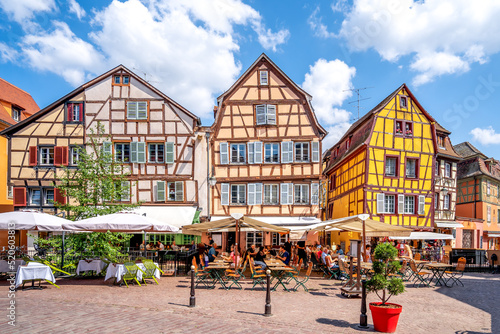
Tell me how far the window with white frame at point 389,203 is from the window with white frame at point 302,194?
5555mm

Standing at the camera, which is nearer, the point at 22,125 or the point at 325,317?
the point at 325,317

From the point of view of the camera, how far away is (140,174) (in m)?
23.6

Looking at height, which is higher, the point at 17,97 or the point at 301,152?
the point at 17,97

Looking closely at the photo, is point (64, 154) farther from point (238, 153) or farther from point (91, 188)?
point (238, 153)

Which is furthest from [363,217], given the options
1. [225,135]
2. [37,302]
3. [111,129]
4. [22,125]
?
[22,125]

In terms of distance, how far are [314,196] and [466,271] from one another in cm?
851

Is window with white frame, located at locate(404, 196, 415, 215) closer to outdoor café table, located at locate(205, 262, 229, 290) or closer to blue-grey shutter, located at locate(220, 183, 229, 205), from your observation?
blue-grey shutter, located at locate(220, 183, 229, 205)

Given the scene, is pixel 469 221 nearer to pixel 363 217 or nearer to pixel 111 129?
pixel 363 217

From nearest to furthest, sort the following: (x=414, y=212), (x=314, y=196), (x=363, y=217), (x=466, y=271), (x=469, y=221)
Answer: (x=363, y=217)
(x=466, y=271)
(x=314, y=196)
(x=414, y=212)
(x=469, y=221)

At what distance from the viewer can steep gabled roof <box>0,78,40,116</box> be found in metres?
30.7

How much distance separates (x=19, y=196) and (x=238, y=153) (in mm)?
12675

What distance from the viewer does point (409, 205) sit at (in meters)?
26.0

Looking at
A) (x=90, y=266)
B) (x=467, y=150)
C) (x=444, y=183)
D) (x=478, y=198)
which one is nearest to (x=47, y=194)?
(x=90, y=266)

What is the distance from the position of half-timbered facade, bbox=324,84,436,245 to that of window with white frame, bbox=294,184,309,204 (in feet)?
12.5
